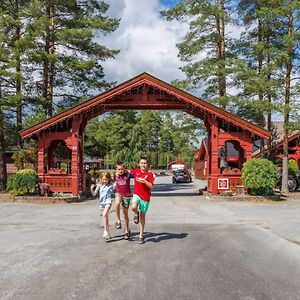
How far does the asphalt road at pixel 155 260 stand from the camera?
538 centimetres

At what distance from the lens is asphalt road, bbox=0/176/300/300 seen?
5.38 metres

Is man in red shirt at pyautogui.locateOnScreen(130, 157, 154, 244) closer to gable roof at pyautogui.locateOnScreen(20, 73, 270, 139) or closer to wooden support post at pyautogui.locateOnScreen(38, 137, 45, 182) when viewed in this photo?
gable roof at pyautogui.locateOnScreen(20, 73, 270, 139)

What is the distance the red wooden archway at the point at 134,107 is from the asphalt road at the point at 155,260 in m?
8.87

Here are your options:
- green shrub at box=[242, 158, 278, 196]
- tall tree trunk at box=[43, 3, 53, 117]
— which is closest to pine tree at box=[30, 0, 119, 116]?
tall tree trunk at box=[43, 3, 53, 117]

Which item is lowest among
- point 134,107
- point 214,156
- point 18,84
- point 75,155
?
point 214,156

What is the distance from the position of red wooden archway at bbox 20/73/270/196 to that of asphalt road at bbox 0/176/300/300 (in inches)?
349

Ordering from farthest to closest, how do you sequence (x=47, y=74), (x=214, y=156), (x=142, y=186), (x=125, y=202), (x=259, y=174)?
(x=47, y=74), (x=214, y=156), (x=259, y=174), (x=125, y=202), (x=142, y=186)

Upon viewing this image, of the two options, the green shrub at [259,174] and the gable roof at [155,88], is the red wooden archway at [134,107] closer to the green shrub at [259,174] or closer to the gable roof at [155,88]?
the gable roof at [155,88]

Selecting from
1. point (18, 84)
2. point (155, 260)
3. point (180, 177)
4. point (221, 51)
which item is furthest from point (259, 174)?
point (180, 177)

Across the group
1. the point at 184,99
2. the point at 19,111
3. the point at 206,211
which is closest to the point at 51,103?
the point at 19,111

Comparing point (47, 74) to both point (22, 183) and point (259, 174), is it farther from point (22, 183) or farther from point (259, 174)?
point (259, 174)

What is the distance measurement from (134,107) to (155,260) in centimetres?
1527

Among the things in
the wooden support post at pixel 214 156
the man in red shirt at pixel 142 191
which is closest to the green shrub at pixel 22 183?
the wooden support post at pixel 214 156

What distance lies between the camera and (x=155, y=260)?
6.98 m
